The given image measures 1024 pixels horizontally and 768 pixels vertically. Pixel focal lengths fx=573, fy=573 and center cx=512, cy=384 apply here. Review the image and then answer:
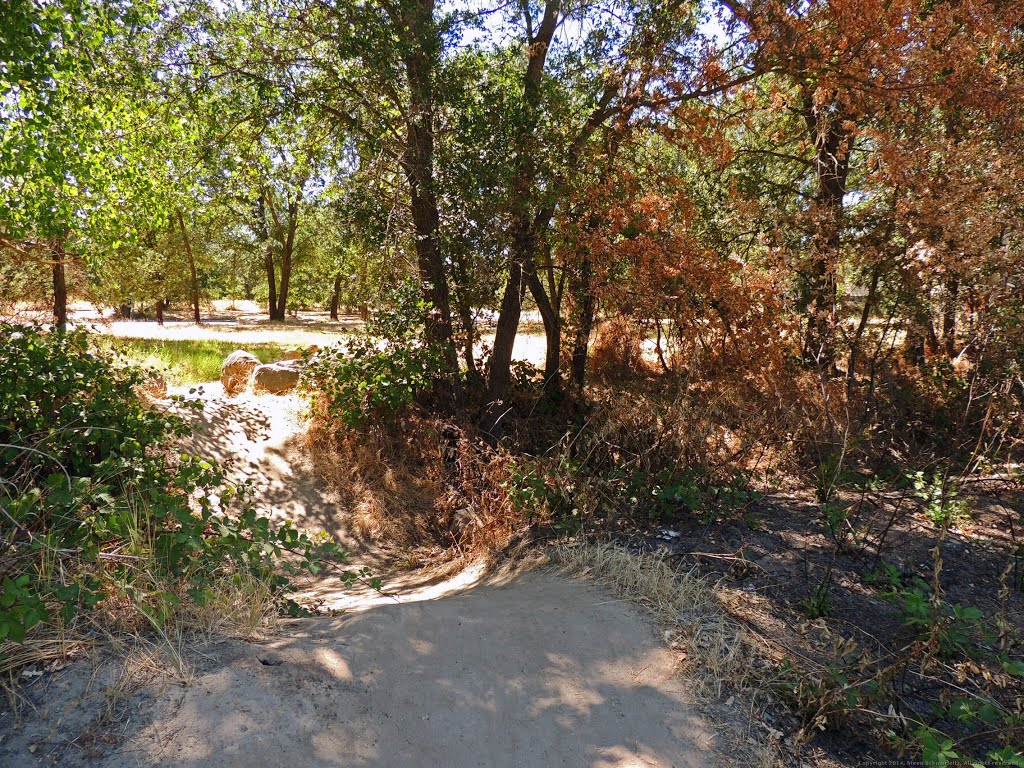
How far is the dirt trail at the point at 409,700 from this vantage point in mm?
2281

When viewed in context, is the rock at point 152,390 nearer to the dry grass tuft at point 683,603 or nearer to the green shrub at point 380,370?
the green shrub at point 380,370

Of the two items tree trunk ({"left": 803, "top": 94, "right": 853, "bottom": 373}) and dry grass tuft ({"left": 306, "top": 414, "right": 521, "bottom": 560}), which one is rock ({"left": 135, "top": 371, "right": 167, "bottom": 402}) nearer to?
dry grass tuft ({"left": 306, "top": 414, "right": 521, "bottom": 560})

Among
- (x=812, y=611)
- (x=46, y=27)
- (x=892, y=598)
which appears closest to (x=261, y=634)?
(x=812, y=611)

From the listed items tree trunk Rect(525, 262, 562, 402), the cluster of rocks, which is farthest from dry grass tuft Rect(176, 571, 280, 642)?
tree trunk Rect(525, 262, 562, 402)

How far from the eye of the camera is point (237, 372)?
976 centimetres

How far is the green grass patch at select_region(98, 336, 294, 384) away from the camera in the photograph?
31.7 ft

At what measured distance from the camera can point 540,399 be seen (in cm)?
880

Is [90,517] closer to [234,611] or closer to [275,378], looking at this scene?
[234,611]

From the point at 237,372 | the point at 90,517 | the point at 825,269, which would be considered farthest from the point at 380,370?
the point at 825,269

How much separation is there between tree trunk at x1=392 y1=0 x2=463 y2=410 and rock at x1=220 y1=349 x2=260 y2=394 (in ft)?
11.9

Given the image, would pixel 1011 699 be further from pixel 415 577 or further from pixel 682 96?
pixel 682 96

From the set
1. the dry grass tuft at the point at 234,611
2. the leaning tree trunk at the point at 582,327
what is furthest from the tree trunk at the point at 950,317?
the dry grass tuft at the point at 234,611

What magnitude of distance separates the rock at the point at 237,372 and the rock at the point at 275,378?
1.00ft

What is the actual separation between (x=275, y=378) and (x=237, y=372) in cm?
111
